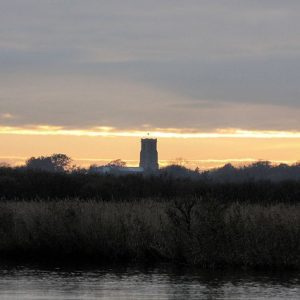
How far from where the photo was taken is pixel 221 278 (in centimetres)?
2262

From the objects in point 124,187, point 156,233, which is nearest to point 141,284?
point 156,233

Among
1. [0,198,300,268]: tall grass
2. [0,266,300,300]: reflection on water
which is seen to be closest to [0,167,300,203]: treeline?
[0,198,300,268]: tall grass

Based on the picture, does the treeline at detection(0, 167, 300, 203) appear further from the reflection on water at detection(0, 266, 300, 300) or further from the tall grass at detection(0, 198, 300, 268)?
the reflection on water at detection(0, 266, 300, 300)

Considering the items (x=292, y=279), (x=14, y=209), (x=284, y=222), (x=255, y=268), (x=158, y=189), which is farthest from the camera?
(x=158, y=189)

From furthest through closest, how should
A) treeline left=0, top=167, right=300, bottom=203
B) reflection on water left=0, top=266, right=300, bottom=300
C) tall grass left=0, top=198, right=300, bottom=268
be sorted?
treeline left=0, top=167, right=300, bottom=203
tall grass left=0, top=198, right=300, bottom=268
reflection on water left=0, top=266, right=300, bottom=300

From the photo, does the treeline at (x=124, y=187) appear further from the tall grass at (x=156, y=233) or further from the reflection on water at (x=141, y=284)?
the reflection on water at (x=141, y=284)

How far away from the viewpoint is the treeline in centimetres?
4666

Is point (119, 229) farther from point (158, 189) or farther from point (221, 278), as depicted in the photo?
point (158, 189)

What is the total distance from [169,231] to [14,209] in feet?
27.2

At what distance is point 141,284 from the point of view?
2134 cm

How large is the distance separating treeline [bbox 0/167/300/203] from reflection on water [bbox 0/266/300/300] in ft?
69.4

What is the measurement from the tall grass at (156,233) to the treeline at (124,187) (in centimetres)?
1548

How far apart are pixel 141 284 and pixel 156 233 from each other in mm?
6050

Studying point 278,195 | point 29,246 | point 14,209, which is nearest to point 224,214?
point 29,246
